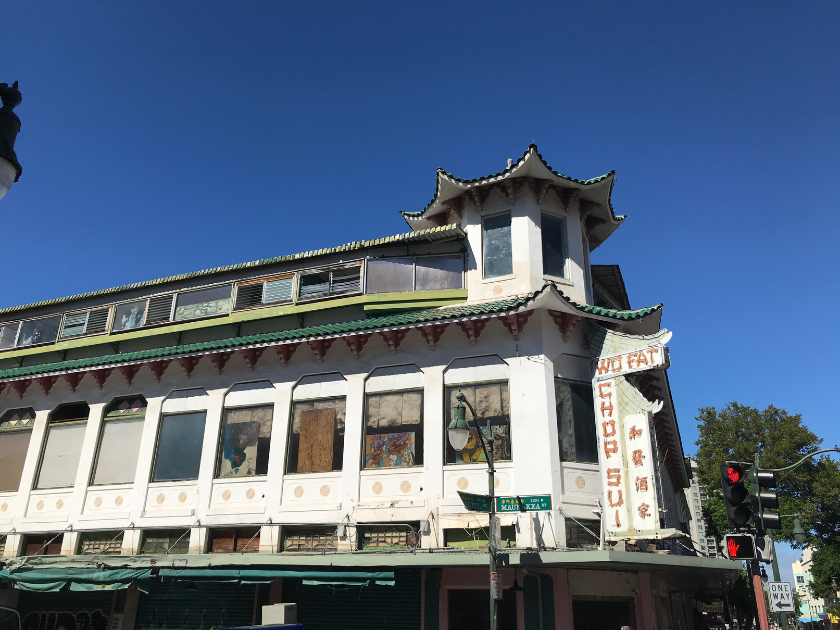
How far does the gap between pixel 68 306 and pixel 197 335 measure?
700 cm

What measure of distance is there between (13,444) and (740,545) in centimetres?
2373

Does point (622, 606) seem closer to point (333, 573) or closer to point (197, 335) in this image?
point (333, 573)

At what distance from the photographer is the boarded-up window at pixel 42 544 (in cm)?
2095

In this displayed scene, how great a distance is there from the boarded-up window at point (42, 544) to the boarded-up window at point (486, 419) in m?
13.5

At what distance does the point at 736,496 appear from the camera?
35.5ft

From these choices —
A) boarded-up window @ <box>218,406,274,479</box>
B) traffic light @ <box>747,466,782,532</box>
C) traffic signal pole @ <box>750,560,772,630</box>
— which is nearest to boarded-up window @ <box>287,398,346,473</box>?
boarded-up window @ <box>218,406,274,479</box>

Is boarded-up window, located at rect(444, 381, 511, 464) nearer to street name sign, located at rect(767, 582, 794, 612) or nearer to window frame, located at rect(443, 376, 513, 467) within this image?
window frame, located at rect(443, 376, 513, 467)

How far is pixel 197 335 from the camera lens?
22.8 metres

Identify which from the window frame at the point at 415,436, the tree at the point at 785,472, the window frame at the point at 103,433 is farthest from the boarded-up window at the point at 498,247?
the tree at the point at 785,472

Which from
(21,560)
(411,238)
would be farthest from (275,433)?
(21,560)

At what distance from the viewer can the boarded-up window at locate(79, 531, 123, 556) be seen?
20172mm

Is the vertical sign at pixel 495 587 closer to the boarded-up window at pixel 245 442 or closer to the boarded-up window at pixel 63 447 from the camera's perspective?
the boarded-up window at pixel 245 442

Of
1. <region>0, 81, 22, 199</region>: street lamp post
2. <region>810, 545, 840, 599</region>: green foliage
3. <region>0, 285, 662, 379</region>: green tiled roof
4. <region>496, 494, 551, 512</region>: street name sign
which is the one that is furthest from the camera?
<region>810, 545, 840, 599</region>: green foliage

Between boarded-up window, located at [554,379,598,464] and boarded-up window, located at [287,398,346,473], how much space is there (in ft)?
21.1
